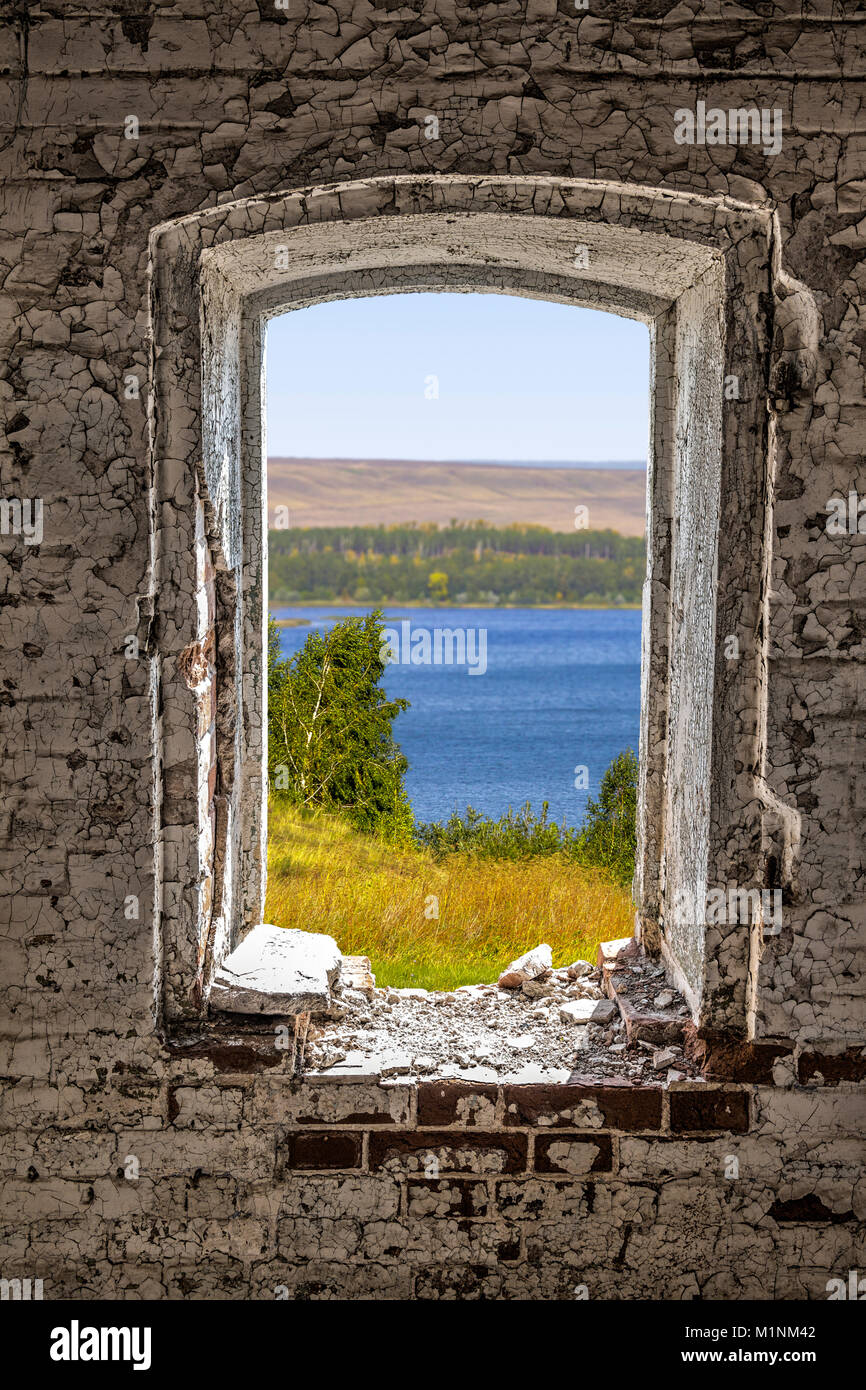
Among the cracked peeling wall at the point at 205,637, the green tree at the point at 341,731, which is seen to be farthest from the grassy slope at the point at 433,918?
the cracked peeling wall at the point at 205,637

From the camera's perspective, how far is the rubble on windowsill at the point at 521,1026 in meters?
2.71

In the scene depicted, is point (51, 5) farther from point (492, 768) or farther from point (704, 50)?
point (492, 768)

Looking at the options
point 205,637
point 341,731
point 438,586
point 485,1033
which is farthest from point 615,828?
point 438,586

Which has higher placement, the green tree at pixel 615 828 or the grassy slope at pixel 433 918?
the grassy slope at pixel 433 918

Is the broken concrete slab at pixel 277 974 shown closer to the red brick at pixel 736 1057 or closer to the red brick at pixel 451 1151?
the red brick at pixel 451 1151

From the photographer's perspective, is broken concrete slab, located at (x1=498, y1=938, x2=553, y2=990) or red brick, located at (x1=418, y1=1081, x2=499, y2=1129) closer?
red brick, located at (x1=418, y1=1081, x2=499, y2=1129)

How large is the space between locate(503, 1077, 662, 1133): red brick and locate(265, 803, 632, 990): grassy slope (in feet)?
5.10

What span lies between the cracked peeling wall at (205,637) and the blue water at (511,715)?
484 inches

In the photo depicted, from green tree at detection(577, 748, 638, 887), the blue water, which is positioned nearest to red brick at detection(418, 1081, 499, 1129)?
green tree at detection(577, 748, 638, 887)

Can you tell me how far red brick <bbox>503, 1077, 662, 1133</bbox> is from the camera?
2619 mm

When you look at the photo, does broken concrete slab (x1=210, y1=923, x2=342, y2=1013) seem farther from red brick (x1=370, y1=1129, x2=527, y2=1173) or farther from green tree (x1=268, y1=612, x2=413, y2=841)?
green tree (x1=268, y1=612, x2=413, y2=841)

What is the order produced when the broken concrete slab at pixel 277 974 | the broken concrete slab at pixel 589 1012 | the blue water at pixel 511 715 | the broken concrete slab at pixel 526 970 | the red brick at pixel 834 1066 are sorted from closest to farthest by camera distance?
the red brick at pixel 834 1066
the broken concrete slab at pixel 277 974
the broken concrete slab at pixel 589 1012
the broken concrete slab at pixel 526 970
the blue water at pixel 511 715

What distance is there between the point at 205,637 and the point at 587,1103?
4.98 ft
